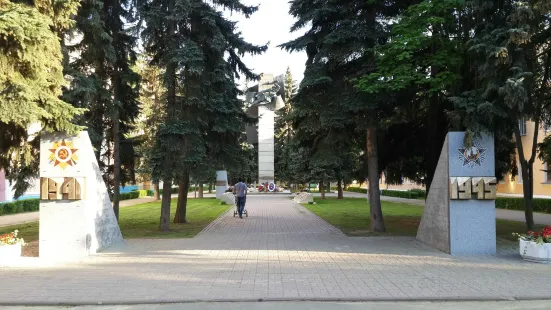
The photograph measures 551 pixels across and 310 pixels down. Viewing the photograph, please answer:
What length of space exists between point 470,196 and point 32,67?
10133 mm

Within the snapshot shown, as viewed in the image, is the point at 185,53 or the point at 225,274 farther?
the point at 185,53

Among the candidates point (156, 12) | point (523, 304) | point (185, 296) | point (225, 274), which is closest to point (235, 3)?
point (156, 12)

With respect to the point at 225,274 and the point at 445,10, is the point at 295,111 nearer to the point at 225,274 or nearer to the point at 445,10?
the point at 445,10

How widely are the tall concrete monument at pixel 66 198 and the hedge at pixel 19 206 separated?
1810cm

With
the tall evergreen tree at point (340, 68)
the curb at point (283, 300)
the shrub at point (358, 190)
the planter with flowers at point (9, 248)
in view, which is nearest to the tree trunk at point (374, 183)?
the tall evergreen tree at point (340, 68)

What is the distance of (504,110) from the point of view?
10.5m

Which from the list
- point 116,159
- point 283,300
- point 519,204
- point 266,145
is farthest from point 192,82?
point 266,145

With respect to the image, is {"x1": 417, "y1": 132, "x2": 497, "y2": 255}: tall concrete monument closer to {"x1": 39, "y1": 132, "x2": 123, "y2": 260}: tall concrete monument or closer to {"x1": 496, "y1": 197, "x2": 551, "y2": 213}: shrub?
{"x1": 39, "y1": 132, "x2": 123, "y2": 260}: tall concrete monument

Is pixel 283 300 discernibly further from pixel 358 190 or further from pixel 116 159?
pixel 358 190

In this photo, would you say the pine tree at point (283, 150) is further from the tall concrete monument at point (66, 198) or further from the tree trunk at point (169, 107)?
the tall concrete monument at point (66, 198)

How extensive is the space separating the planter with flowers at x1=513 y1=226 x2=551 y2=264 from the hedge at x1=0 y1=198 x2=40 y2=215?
26.2 metres

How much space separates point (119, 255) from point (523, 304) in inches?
338

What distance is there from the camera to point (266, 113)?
5616cm

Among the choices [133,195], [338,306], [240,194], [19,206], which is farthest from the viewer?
[133,195]
